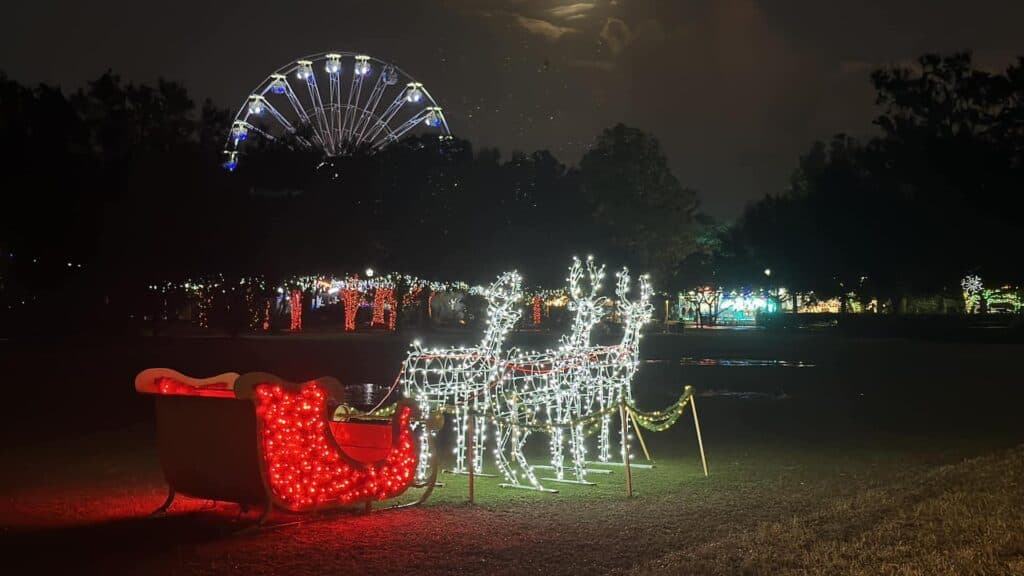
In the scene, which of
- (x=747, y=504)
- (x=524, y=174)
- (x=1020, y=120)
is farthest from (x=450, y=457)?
(x=524, y=174)

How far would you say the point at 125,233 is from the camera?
34.3 metres

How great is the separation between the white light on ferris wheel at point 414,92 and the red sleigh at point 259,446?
37777mm

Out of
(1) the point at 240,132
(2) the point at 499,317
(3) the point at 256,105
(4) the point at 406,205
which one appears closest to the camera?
(2) the point at 499,317

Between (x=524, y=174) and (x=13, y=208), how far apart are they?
32318 mm

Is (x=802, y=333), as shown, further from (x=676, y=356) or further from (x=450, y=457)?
(x=450, y=457)

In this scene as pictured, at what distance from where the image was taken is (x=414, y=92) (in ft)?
151

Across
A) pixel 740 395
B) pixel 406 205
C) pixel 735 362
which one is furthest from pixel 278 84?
pixel 740 395

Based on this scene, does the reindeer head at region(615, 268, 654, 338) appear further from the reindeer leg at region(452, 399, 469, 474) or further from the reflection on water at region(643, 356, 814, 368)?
the reflection on water at region(643, 356, 814, 368)

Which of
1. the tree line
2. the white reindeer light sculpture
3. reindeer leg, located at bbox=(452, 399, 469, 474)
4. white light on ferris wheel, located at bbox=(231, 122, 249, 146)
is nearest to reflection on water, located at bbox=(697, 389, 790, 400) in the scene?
reindeer leg, located at bbox=(452, 399, 469, 474)

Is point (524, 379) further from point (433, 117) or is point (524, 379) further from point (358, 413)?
point (433, 117)

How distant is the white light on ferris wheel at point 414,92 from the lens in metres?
45.8

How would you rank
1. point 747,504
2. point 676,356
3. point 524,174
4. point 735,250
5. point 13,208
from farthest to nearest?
point 735,250
point 524,174
point 676,356
point 13,208
point 747,504

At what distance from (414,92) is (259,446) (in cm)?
3918

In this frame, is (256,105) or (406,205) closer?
(256,105)
